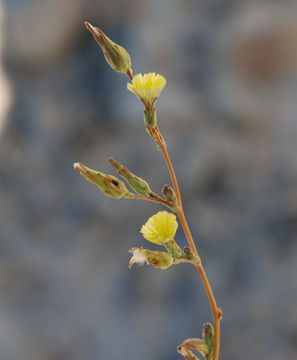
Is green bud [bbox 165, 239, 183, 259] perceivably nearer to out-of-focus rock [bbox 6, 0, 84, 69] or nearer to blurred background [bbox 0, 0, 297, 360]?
blurred background [bbox 0, 0, 297, 360]

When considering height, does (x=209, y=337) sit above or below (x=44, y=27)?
below

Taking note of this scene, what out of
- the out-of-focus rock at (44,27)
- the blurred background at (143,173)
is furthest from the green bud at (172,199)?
the out-of-focus rock at (44,27)

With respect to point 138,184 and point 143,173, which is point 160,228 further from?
point 143,173

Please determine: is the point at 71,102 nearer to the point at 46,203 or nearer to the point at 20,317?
the point at 46,203

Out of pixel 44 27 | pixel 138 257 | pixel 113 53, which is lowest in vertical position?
pixel 138 257

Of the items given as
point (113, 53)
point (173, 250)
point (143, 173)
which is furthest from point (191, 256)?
point (143, 173)

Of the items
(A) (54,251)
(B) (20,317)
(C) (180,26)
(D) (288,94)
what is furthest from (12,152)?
(D) (288,94)
